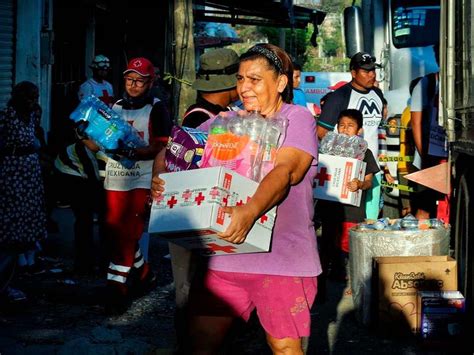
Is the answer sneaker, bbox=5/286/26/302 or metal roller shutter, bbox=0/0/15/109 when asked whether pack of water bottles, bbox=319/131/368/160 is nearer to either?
sneaker, bbox=5/286/26/302

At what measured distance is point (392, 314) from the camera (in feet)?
23.1

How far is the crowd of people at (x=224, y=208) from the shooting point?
4.28m

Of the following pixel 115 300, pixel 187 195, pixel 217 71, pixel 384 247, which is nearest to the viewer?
pixel 187 195

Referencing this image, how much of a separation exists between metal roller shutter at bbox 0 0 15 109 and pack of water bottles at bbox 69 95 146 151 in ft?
16.3

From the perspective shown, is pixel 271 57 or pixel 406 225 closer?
pixel 271 57

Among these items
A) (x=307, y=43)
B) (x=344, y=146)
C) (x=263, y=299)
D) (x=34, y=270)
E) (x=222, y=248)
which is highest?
(x=307, y=43)

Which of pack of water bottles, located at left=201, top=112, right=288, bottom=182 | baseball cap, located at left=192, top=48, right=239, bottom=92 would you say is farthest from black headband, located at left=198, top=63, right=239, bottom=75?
pack of water bottles, located at left=201, top=112, right=288, bottom=182

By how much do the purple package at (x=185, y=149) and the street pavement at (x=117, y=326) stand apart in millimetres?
1192

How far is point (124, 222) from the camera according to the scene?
781cm

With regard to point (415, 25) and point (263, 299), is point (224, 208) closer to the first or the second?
point (263, 299)

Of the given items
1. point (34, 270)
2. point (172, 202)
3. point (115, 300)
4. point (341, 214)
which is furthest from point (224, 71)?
point (34, 270)

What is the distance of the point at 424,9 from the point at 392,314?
21.2 feet

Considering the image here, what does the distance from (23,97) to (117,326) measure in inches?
88.9

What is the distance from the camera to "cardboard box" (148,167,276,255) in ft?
12.8
